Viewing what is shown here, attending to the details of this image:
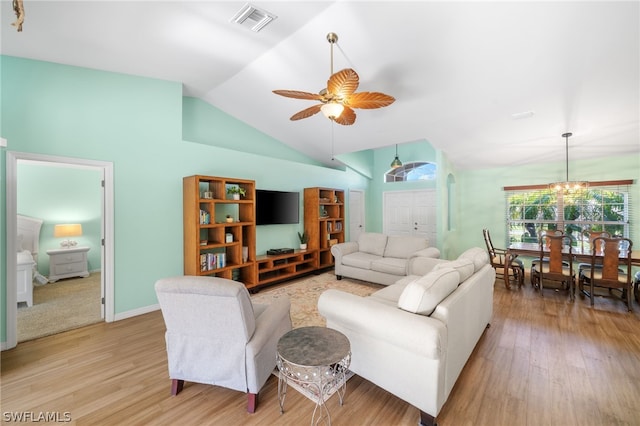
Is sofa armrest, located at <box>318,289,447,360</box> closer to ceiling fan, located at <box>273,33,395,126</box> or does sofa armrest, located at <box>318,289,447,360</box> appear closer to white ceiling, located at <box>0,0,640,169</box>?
ceiling fan, located at <box>273,33,395,126</box>

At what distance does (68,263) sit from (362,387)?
590 centimetres

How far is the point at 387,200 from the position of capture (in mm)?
7359

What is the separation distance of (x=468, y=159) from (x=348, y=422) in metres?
5.57

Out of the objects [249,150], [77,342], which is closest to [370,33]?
[249,150]

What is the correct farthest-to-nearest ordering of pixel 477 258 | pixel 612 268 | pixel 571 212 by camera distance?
1. pixel 571 212
2. pixel 612 268
3. pixel 477 258

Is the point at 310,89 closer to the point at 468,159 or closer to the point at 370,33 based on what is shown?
the point at 370,33

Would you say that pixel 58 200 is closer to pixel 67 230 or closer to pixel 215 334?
pixel 67 230

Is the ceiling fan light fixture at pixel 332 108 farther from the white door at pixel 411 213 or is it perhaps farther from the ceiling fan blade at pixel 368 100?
the white door at pixel 411 213

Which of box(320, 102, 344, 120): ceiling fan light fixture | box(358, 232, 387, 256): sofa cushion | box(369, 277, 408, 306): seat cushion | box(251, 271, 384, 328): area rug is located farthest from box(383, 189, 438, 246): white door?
box(320, 102, 344, 120): ceiling fan light fixture

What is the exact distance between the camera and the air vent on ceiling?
2.42 m

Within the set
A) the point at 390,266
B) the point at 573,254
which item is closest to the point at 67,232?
the point at 390,266

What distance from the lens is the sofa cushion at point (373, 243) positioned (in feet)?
16.1

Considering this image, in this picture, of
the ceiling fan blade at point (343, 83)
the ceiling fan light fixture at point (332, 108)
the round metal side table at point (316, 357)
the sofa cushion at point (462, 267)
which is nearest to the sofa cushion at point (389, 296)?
the sofa cushion at point (462, 267)

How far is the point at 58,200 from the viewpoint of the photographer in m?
4.99
